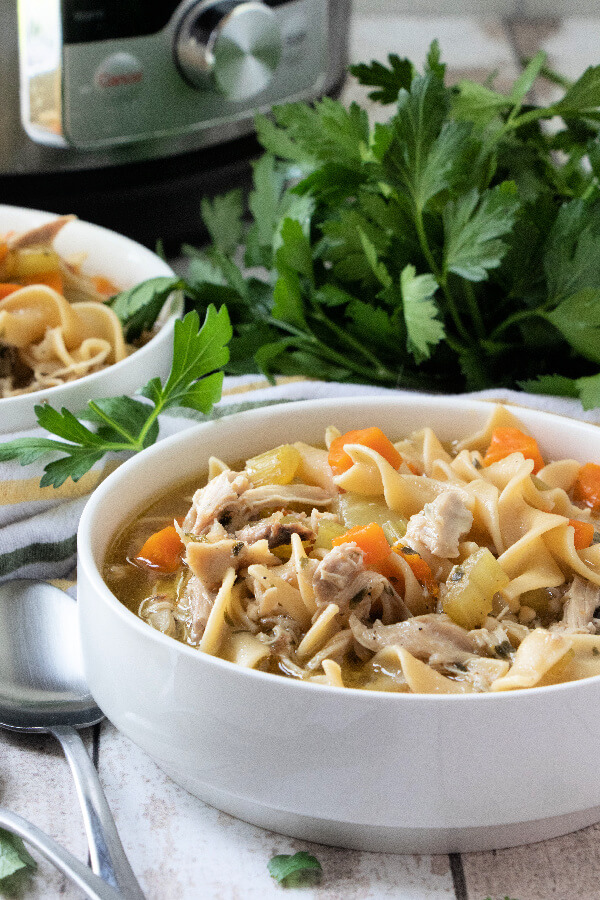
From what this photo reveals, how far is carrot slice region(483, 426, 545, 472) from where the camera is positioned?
195 centimetres

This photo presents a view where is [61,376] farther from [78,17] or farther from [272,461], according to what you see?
[78,17]

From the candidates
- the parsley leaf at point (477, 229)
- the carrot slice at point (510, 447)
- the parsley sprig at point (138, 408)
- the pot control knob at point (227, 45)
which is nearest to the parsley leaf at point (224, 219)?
the pot control knob at point (227, 45)

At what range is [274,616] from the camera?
5.24 feet

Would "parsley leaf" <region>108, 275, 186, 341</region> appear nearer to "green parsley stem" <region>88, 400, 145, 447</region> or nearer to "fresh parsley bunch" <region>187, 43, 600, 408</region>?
"fresh parsley bunch" <region>187, 43, 600, 408</region>

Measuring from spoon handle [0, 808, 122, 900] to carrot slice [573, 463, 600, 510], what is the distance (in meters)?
1.12

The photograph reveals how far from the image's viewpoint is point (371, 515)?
1.79 metres

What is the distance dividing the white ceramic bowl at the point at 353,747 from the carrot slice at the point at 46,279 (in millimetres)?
1337

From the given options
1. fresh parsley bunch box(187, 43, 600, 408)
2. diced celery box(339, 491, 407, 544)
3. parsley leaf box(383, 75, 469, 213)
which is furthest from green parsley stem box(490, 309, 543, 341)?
diced celery box(339, 491, 407, 544)

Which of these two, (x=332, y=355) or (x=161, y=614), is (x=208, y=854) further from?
(x=332, y=355)

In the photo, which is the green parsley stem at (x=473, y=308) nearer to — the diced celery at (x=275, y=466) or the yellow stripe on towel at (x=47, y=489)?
the diced celery at (x=275, y=466)

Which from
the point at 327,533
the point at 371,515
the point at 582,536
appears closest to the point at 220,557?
the point at 327,533

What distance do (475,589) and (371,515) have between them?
282mm

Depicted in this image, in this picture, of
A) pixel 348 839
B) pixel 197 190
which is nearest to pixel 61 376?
pixel 197 190

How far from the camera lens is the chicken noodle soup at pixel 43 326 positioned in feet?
7.94
